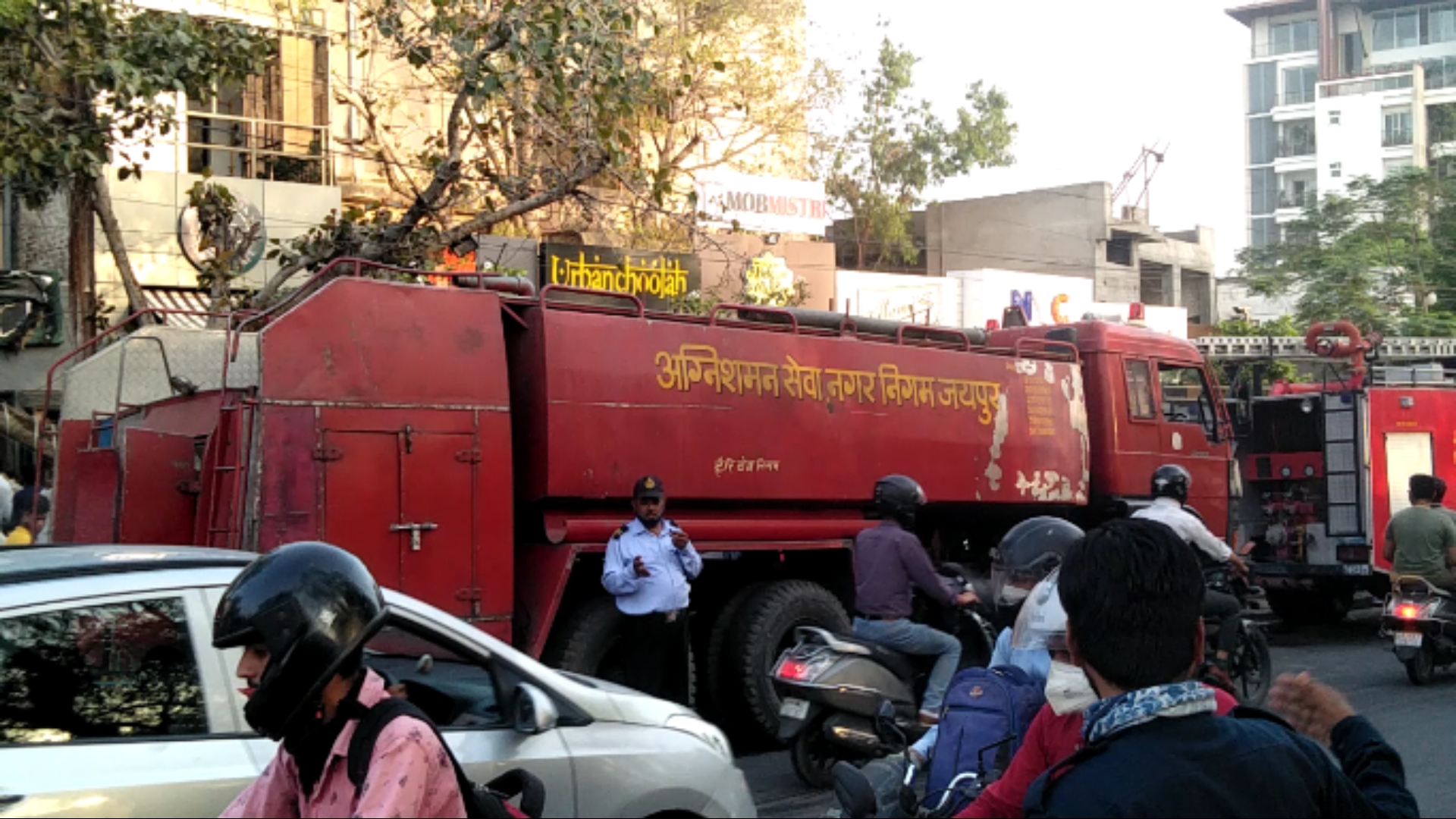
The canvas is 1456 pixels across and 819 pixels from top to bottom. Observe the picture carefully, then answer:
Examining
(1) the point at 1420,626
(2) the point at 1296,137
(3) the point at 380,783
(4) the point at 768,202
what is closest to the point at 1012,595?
(3) the point at 380,783

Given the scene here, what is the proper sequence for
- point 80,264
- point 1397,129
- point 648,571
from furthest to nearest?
point 1397,129 → point 80,264 → point 648,571

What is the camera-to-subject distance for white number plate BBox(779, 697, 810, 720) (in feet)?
23.0

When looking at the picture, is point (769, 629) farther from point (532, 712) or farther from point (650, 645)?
point (532, 712)

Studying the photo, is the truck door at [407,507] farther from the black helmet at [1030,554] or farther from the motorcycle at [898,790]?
the black helmet at [1030,554]

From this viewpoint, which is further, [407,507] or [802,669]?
[407,507]

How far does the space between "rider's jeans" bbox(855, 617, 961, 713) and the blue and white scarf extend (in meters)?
5.27

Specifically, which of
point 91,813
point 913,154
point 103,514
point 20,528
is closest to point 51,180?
point 20,528

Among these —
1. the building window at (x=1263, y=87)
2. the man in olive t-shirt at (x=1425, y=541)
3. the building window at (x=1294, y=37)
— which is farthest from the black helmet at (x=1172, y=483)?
the building window at (x=1294, y=37)

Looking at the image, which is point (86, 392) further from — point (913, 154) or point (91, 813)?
point (913, 154)

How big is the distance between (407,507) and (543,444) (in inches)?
36.9

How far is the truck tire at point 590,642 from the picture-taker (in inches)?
313

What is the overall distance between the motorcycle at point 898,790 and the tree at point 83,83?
9181 mm

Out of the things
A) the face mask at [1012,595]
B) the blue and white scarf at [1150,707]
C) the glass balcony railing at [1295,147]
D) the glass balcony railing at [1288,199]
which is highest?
the glass balcony railing at [1295,147]

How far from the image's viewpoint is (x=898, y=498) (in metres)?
7.49
